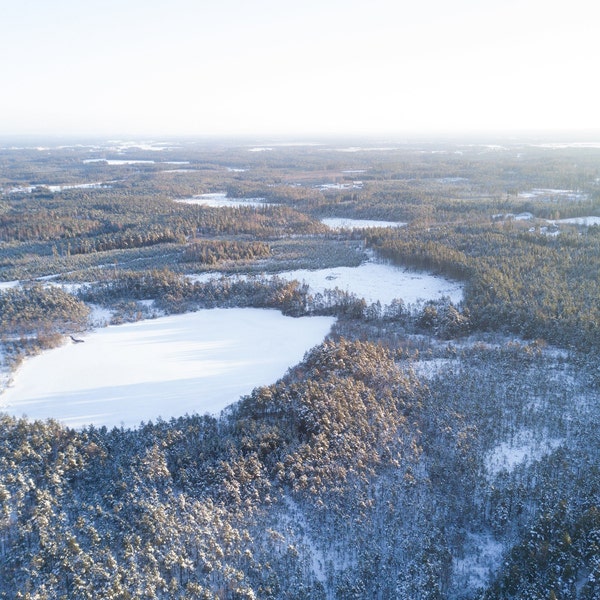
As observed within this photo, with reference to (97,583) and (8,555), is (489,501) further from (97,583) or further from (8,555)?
(8,555)

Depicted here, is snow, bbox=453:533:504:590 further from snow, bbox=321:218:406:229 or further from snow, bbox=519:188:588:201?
snow, bbox=519:188:588:201

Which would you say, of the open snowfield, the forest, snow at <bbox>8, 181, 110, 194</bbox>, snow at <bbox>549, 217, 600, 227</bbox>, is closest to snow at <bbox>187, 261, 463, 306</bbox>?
the forest

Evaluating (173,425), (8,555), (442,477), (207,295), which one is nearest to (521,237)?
(207,295)

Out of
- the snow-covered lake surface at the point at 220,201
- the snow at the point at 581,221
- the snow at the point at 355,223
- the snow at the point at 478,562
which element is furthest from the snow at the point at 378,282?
the snow-covered lake surface at the point at 220,201

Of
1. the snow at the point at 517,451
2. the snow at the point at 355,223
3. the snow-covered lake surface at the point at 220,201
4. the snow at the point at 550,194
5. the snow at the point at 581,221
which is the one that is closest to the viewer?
the snow at the point at 517,451

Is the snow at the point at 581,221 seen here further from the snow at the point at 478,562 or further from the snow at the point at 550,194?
the snow at the point at 478,562

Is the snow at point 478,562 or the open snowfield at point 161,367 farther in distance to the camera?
the open snowfield at point 161,367
